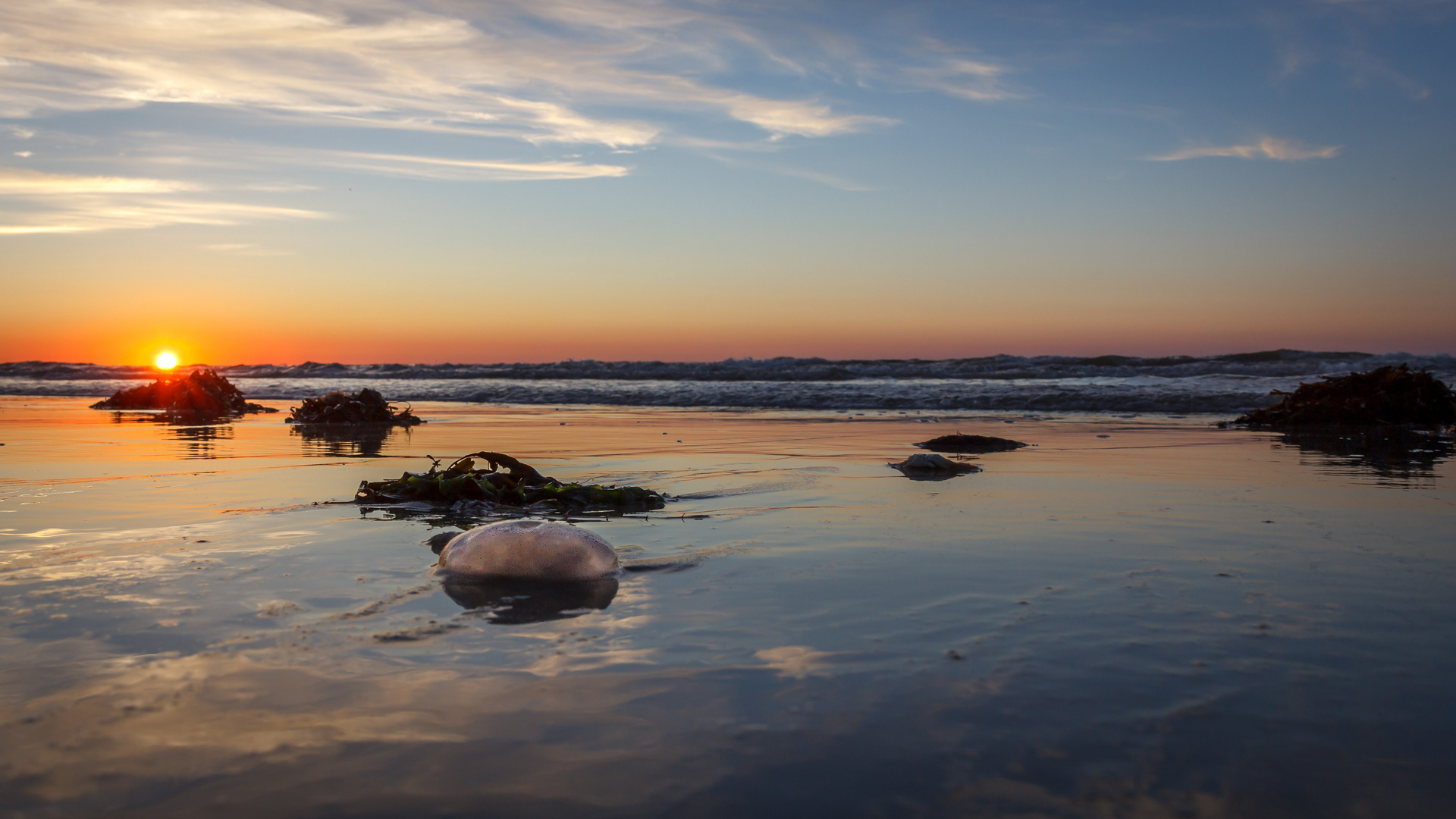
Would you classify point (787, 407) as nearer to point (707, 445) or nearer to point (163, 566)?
point (707, 445)

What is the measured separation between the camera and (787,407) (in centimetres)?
1546

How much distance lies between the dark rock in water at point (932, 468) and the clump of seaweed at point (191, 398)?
34.4 feet

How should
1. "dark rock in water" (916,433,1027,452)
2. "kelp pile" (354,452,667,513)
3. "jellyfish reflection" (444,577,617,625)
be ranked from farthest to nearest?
1. "dark rock in water" (916,433,1027,452)
2. "kelp pile" (354,452,667,513)
3. "jellyfish reflection" (444,577,617,625)

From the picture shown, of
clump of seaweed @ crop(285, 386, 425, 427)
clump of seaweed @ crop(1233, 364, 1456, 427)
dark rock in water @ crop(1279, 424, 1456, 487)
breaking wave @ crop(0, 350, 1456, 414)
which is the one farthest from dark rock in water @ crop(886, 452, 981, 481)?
breaking wave @ crop(0, 350, 1456, 414)

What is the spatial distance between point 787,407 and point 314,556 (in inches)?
485

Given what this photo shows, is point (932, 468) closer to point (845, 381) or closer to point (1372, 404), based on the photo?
point (1372, 404)

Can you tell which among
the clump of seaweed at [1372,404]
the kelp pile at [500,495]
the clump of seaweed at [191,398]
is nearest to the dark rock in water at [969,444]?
the kelp pile at [500,495]

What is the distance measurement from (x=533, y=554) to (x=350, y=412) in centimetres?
894

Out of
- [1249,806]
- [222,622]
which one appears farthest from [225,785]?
[1249,806]

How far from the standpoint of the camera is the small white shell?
300 centimetres

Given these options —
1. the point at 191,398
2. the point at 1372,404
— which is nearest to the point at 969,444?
the point at 1372,404

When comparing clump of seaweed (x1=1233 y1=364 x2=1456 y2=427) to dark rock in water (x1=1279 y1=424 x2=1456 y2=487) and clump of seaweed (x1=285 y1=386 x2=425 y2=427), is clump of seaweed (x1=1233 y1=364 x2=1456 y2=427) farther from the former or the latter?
clump of seaweed (x1=285 y1=386 x2=425 y2=427)

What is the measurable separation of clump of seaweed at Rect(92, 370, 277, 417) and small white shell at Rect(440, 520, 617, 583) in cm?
1144

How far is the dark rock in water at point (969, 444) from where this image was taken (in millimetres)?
7554
